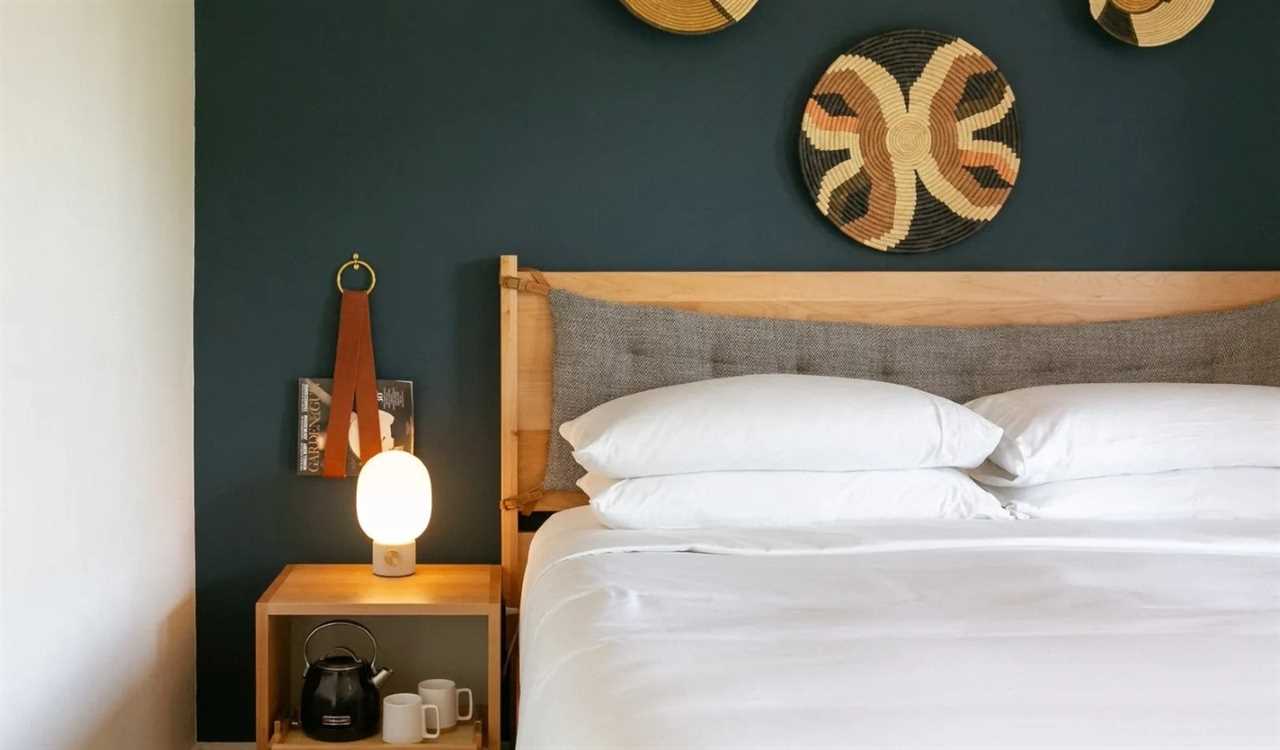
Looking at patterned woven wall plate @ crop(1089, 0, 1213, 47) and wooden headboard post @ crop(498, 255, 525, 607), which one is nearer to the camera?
wooden headboard post @ crop(498, 255, 525, 607)

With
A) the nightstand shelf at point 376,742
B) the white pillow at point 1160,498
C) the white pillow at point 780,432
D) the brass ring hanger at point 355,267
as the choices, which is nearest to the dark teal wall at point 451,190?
the brass ring hanger at point 355,267

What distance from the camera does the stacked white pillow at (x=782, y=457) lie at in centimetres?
229

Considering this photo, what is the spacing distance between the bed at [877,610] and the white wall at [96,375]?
27.8 inches

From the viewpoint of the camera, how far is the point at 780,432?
229 cm

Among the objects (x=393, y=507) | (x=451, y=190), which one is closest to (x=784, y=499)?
(x=393, y=507)

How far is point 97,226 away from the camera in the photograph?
2162 millimetres

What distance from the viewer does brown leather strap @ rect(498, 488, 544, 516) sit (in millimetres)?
2699

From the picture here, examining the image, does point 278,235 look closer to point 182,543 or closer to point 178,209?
point 178,209

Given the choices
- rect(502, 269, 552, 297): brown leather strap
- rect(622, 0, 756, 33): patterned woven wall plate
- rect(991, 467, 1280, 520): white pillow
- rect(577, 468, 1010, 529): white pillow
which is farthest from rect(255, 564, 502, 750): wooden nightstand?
rect(622, 0, 756, 33): patterned woven wall plate

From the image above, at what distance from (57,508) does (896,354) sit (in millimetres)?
1706

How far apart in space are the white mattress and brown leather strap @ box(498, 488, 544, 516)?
0.42 meters

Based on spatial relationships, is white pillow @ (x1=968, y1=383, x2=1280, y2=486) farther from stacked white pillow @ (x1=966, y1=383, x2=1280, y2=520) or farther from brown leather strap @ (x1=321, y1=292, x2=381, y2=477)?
brown leather strap @ (x1=321, y1=292, x2=381, y2=477)

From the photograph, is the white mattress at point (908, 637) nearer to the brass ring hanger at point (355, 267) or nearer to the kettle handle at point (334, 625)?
the kettle handle at point (334, 625)

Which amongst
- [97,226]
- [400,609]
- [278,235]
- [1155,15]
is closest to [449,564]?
[400,609]
